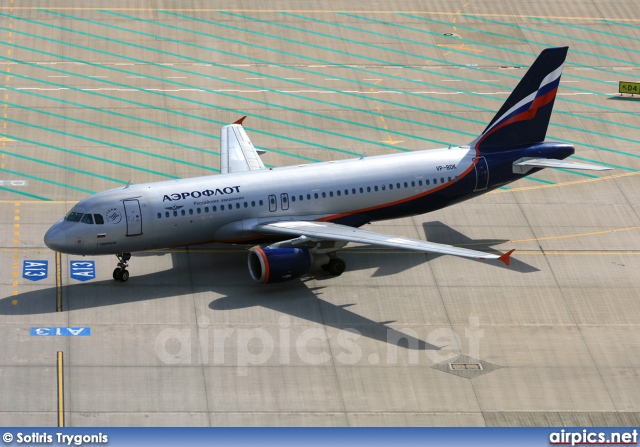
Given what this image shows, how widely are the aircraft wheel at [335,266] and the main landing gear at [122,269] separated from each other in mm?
8544

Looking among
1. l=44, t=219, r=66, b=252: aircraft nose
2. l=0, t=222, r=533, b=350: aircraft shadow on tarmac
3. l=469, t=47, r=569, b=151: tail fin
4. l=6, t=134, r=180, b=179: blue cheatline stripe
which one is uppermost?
l=469, t=47, r=569, b=151: tail fin

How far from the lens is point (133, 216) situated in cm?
4653

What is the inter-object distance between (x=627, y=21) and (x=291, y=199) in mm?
41594

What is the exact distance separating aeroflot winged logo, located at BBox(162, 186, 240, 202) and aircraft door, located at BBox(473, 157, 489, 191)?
11.5m

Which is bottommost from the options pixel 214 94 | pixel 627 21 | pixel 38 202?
pixel 38 202

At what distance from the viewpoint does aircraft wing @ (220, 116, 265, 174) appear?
179ft

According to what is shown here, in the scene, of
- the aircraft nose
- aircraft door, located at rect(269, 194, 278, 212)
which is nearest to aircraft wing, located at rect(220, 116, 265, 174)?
aircraft door, located at rect(269, 194, 278, 212)

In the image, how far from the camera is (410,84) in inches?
2773

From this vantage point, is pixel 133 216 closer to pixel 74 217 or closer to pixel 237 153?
pixel 74 217

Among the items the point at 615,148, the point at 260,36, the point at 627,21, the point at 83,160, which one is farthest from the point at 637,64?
the point at 83,160

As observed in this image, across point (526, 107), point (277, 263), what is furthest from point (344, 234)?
point (526, 107)

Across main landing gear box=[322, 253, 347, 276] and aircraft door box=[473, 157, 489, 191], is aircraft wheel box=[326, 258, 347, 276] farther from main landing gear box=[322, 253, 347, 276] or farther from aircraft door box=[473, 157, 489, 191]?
aircraft door box=[473, 157, 489, 191]

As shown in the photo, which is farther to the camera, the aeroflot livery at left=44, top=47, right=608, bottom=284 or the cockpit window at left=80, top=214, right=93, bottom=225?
the aeroflot livery at left=44, top=47, right=608, bottom=284

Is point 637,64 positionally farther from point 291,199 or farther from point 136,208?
point 136,208
